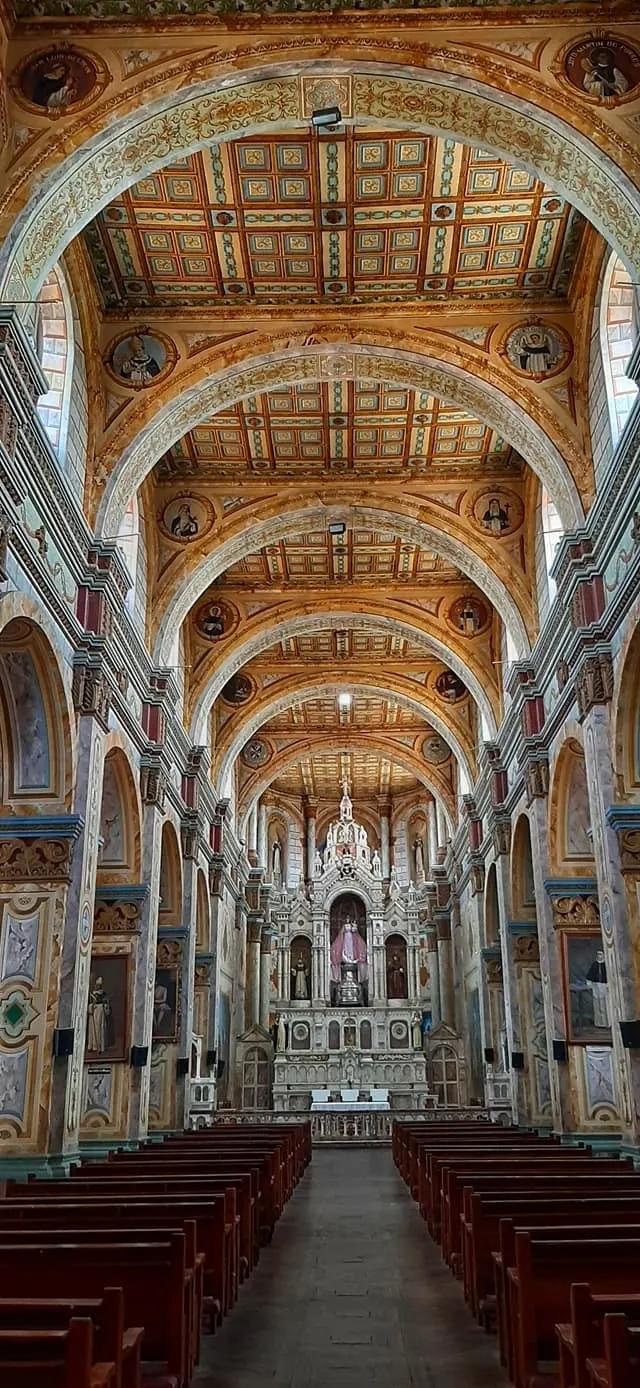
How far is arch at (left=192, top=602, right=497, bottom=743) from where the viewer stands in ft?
82.7

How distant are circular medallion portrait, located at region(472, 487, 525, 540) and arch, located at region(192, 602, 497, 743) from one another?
486cm

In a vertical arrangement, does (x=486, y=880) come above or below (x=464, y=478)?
below

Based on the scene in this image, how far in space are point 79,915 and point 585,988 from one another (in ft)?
27.0

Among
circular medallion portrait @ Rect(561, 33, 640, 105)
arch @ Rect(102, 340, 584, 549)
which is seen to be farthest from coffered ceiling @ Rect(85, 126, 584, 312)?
circular medallion portrait @ Rect(561, 33, 640, 105)

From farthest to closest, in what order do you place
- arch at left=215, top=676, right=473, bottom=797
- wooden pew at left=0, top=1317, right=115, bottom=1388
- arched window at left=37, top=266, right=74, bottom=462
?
arch at left=215, top=676, right=473, bottom=797 → arched window at left=37, top=266, right=74, bottom=462 → wooden pew at left=0, top=1317, right=115, bottom=1388

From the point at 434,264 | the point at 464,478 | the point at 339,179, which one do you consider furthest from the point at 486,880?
the point at 339,179

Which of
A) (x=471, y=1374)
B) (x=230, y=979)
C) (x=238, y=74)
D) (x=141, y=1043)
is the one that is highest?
(x=238, y=74)

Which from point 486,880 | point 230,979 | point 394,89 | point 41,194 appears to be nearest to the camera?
point 41,194

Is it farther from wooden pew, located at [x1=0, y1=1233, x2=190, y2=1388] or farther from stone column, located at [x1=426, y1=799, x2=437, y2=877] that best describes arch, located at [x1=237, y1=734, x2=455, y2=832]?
wooden pew, located at [x1=0, y1=1233, x2=190, y2=1388]

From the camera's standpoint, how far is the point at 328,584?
26891mm

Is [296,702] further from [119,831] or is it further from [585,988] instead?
[585,988]

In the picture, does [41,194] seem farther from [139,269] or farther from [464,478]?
[464,478]

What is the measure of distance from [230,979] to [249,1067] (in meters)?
3.69

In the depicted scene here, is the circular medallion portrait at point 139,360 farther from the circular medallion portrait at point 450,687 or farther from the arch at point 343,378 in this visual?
the circular medallion portrait at point 450,687
